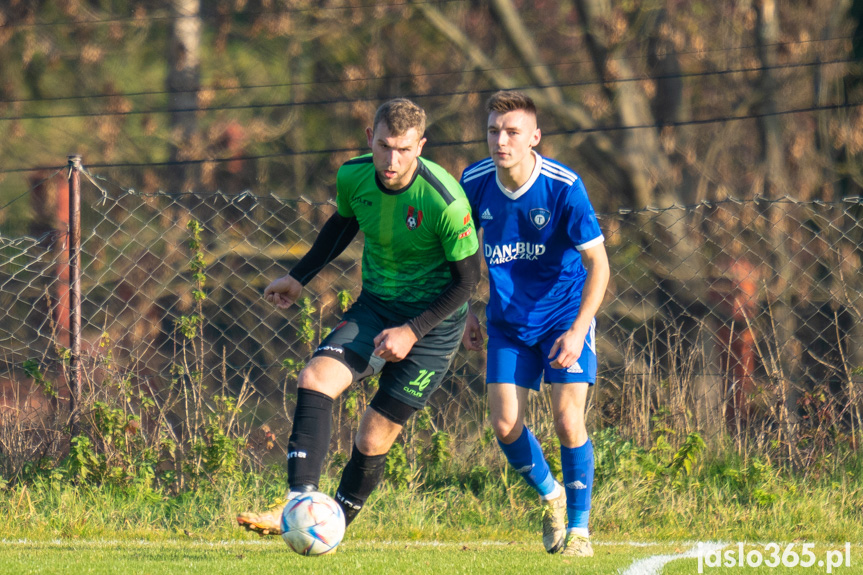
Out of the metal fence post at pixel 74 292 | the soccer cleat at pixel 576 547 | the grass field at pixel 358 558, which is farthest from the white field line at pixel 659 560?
the metal fence post at pixel 74 292

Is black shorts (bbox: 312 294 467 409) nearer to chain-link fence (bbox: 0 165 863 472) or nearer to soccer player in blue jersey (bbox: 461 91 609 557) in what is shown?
soccer player in blue jersey (bbox: 461 91 609 557)

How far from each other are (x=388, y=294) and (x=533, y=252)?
0.76 metres

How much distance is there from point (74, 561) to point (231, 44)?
31.9ft

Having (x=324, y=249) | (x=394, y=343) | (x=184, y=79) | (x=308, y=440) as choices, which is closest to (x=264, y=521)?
(x=308, y=440)

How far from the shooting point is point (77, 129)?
12.6 metres

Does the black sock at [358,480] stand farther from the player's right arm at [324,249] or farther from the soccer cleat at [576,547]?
the soccer cleat at [576,547]

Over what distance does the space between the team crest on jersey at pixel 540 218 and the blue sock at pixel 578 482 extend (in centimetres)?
108

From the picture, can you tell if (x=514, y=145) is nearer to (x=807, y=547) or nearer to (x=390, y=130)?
(x=390, y=130)

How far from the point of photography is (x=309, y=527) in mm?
3754

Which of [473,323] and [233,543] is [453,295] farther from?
[233,543]

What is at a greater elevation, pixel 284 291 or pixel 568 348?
pixel 284 291

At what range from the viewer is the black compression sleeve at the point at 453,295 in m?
4.22

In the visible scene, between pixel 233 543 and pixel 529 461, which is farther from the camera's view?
pixel 233 543

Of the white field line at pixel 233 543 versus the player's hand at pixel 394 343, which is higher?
the player's hand at pixel 394 343
